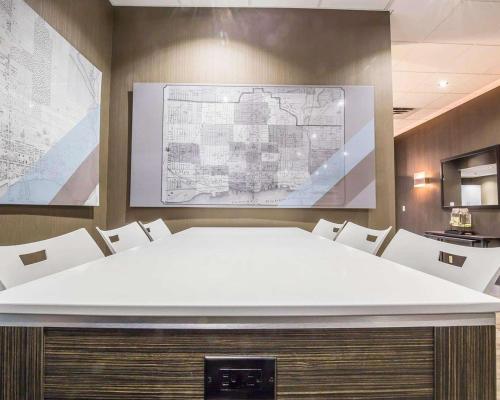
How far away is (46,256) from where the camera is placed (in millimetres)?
866

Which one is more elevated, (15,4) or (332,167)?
(15,4)

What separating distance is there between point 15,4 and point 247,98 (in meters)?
1.54

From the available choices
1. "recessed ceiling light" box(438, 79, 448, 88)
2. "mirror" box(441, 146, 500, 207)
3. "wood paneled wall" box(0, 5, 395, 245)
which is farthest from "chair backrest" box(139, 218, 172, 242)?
"mirror" box(441, 146, 500, 207)

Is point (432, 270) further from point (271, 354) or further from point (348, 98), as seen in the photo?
point (348, 98)

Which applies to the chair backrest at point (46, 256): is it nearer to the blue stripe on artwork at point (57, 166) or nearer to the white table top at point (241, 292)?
the white table top at point (241, 292)

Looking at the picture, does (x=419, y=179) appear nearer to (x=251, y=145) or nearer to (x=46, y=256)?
(x=251, y=145)

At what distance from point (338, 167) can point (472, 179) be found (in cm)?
290

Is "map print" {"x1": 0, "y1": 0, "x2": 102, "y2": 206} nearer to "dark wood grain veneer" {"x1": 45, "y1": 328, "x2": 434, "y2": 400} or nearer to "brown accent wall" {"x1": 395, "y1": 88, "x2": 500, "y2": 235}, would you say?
"dark wood grain veneer" {"x1": 45, "y1": 328, "x2": 434, "y2": 400}

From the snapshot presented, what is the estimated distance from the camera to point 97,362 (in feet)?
1.42

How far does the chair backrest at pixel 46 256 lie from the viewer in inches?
27.6

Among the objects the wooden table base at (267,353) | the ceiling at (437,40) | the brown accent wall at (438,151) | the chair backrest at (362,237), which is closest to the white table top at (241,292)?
the wooden table base at (267,353)

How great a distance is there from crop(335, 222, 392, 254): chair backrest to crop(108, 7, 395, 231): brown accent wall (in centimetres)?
95

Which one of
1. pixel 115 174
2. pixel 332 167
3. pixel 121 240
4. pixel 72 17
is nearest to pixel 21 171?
pixel 121 240

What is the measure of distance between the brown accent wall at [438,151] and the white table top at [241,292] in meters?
4.17
